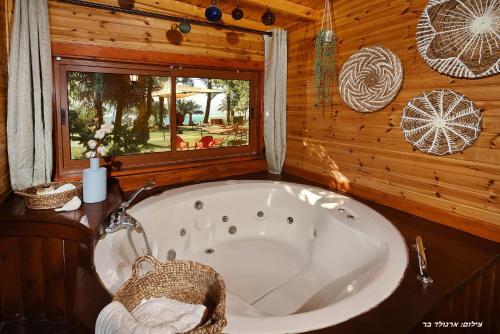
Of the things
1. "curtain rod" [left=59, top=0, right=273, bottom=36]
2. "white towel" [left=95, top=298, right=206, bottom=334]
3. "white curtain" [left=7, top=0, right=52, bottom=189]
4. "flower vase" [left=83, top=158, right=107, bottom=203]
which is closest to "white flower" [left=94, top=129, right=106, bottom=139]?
"flower vase" [left=83, top=158, right=107, bottom=203]

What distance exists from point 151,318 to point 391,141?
1.88 m

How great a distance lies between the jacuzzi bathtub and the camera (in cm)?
136

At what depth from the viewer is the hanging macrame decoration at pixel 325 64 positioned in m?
2.48

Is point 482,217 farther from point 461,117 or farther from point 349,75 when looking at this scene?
point 349,75

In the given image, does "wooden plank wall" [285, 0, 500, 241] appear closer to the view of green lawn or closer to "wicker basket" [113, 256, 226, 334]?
the view of green lawn

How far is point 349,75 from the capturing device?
235 centimetres

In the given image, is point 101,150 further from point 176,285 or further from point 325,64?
point 325,64

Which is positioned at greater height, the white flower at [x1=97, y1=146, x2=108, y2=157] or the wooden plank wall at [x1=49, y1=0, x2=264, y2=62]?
the wooden plank wall at [x1=49, y1=0, x2=264, y2=62]

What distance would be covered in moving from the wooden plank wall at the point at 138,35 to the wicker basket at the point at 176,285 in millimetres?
1889

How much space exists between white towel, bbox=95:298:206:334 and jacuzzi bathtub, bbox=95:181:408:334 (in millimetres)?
184

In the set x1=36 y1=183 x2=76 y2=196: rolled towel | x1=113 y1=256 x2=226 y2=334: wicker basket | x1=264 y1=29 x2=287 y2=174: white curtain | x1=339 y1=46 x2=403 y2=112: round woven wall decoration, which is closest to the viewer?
x1=113 y1=256 x2=226 y2=334: wicker basket

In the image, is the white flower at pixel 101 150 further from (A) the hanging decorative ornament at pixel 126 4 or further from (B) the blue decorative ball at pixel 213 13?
(B) the blue decorative ball at pixel 213 13

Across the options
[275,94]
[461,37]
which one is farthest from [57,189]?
[461,37]

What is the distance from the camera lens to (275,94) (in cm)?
295
